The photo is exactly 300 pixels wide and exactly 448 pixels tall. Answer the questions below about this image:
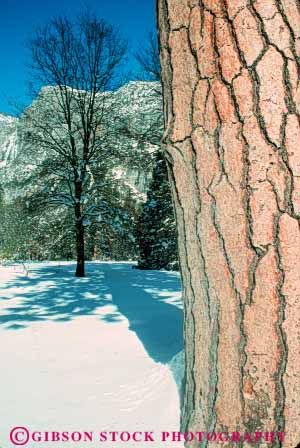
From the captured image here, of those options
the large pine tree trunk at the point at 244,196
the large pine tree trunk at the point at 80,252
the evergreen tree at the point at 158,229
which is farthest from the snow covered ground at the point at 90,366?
the evergreen tree at the point at 158,229

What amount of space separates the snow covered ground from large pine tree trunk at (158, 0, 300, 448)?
23.6 inches

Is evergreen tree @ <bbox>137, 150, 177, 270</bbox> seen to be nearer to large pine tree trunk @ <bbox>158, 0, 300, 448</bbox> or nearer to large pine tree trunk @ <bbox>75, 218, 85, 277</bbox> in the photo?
large pine tree trunk @ <bbox>75, 218, 85, 277</bbox>

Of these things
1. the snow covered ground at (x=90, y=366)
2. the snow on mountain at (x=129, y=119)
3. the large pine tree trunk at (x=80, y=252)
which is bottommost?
the snow covered ground at (x=90, y=366)

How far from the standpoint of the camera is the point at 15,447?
1.54 metres

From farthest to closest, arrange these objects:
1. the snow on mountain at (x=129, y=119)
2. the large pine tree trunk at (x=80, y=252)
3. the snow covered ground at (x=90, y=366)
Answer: the snow on mountain at (x=129, y=119)
the large pine tree trunk at (x=80, y=252)
the snow covered ground at (x=90, y=366)

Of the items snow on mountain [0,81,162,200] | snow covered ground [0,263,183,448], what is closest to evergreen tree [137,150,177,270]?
snow on mountain [0,81,162,200]

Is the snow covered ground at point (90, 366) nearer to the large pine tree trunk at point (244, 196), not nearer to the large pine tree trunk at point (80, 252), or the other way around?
the large pine tree trunk at point (244, 196)

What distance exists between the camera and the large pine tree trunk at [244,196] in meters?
1.02

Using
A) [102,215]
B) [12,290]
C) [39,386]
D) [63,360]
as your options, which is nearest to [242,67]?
[39,386]

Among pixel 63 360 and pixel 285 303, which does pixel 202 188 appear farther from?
pixel 63 360

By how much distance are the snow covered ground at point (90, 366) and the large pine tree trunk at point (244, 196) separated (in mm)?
598

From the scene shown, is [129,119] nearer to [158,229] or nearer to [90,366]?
[158,229]

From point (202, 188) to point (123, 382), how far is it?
1636 millimetres

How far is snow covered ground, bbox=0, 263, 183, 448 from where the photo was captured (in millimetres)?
1734
